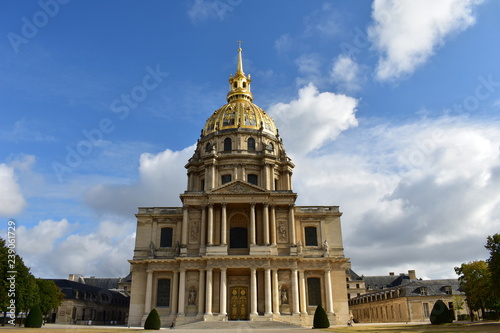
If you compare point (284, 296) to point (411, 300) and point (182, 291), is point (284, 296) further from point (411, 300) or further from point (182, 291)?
point (411, 300)

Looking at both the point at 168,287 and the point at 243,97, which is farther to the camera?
the point at 243,97

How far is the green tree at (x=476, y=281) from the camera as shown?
132 feet

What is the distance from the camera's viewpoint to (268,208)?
1751 inches

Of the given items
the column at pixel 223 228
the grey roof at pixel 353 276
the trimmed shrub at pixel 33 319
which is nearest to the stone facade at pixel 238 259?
the column at pixel 223 228

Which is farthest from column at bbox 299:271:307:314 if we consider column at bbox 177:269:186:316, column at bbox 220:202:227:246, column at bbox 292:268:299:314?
column at bbox 177:269:186:316

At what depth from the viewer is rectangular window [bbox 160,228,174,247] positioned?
149 ft

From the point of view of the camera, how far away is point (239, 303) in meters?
42.5

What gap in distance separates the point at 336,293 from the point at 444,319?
12113 millimetres

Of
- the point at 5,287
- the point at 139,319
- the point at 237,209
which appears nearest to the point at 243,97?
the point at 237,209

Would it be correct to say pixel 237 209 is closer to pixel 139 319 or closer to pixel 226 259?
pixel 226 259

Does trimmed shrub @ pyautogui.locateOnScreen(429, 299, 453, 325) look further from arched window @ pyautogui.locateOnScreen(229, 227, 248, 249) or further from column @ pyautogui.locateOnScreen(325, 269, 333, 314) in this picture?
arched window @ pyautogui.locateOnScreen(229, 227, 248, 249)

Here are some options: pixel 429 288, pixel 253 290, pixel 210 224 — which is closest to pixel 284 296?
pixel 253 290

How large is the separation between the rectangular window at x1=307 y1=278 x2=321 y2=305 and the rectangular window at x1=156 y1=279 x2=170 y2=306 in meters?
14.3

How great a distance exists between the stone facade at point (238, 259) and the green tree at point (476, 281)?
11.8 meters
